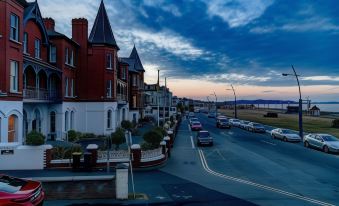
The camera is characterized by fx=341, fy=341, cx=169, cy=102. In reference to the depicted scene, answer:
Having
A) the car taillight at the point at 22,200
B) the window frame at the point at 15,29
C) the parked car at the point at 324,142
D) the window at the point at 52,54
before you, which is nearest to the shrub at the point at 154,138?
the window frame at the point at 15,29

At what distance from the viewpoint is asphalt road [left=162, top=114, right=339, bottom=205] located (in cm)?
1448

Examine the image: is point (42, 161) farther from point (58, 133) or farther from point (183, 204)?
point (58, 133)

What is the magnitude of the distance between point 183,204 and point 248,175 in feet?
23.5

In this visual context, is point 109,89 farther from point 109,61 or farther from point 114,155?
point 114,155

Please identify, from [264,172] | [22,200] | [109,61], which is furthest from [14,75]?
[264,172]

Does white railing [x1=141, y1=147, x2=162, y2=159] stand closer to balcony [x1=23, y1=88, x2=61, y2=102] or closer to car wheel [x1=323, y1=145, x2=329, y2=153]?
balcony [x1=23, y1=88, x2=61, y2=102]

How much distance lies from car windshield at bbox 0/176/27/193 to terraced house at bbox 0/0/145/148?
10.1 meters

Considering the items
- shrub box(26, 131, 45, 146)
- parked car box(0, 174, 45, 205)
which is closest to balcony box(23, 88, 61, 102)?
shrub box(26, 131, 45, 146)

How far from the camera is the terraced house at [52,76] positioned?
72.2 feet

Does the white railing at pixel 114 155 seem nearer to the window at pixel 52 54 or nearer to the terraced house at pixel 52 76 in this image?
the terraced house at pixel 52 76

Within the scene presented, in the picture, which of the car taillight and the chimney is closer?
the car taillight

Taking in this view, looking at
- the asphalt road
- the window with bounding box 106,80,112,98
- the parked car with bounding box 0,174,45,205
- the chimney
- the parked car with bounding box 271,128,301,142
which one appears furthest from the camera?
the window with bounding box 106,80,112,98

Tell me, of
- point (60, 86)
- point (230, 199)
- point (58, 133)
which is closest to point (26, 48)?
point (60, 86)

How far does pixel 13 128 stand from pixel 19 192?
14805 millimetres
